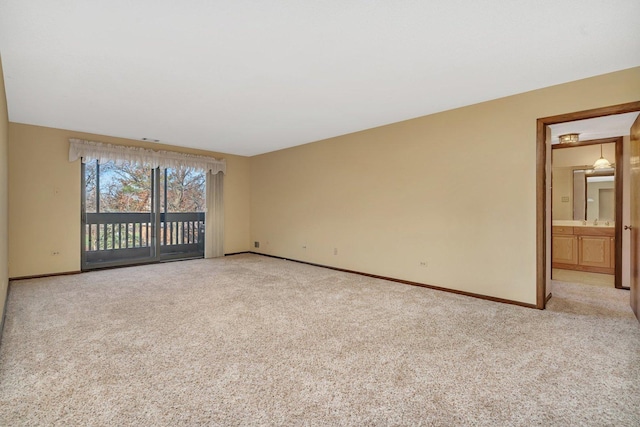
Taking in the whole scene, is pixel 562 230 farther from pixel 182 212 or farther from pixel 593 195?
pixel 182 212

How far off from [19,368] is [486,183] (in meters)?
4.52

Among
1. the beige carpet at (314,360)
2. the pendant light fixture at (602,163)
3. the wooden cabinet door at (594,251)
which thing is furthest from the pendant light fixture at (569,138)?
the beige carpet at (314,360)

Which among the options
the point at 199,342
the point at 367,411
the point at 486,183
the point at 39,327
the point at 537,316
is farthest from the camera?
the point at 486,183

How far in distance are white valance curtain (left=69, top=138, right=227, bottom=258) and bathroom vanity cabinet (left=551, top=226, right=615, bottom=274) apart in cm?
629

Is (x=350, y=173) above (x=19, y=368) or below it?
above

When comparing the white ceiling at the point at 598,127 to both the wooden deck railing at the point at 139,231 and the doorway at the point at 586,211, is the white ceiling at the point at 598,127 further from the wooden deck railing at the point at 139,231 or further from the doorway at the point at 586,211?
the wooden deck railing at the point at 139,231

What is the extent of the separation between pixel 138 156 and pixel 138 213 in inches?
44.2

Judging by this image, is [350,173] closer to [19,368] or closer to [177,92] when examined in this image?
[177,92]

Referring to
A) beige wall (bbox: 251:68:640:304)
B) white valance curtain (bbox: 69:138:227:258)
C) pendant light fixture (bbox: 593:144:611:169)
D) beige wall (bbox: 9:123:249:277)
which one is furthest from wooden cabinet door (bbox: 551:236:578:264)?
beige wall (bbox: 9:123:249:277)

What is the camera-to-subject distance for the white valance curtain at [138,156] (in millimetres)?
4918

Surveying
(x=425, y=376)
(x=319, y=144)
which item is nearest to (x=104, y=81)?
(x=319, y=144)

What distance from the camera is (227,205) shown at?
22.5 feet

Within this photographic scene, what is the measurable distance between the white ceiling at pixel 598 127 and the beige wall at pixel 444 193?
71 cm

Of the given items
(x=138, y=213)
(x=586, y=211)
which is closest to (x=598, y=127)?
(x=586, y=211)
